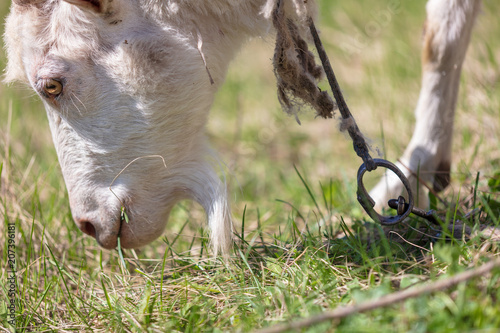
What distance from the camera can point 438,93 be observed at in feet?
9.89

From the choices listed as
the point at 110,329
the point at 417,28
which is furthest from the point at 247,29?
the point at 417,28

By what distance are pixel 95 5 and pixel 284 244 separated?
4.36 feet

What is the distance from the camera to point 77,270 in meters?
2.69

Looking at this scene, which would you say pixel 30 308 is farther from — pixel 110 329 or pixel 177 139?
pixel 177 139

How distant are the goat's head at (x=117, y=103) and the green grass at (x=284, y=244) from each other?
0.23 meters

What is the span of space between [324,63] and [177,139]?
764 mm

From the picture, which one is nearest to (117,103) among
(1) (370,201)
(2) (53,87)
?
(2) (53,87)

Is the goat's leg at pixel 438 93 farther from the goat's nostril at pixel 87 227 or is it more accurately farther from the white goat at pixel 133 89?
the goat's nostril at pixel 87 227

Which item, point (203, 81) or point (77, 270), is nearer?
point (203, 81)

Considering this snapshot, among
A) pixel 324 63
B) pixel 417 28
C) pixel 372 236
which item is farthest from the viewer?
pixel 417 28

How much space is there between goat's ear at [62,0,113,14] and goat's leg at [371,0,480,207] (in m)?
1.74

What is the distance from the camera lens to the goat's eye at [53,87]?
2.27 meters

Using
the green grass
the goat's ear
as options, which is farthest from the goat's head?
the green grass

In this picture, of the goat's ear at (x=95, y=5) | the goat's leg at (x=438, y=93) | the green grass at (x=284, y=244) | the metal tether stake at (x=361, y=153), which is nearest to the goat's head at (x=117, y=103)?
the goat's ear at (x=95, y=5)
